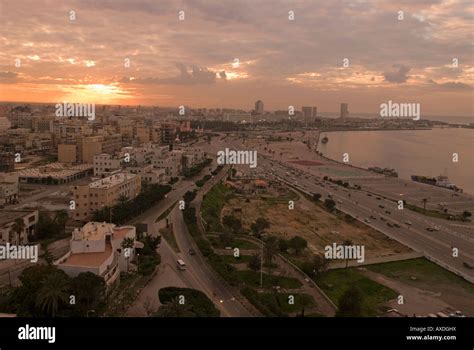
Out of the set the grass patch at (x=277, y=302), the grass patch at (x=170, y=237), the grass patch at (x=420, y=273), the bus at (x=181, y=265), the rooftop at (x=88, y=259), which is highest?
the rooftop at (x=88, y=259)

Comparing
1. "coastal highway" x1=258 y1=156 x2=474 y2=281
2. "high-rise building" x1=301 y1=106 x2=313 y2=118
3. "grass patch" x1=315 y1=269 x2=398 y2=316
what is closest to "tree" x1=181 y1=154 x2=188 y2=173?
"coastal highway" x1=258 y1=156 x2=474 y2=281

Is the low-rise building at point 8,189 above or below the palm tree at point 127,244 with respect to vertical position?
above

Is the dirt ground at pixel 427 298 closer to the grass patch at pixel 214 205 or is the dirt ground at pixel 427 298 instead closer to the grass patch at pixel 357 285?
the grass patch at pixel 357 285

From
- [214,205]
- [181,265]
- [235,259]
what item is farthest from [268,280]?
[214,205]

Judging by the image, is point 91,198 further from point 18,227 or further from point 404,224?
point 404,224

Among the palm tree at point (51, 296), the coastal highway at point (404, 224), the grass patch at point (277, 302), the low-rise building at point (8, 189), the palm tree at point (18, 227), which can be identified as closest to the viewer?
the palm tree at point (51, 296)

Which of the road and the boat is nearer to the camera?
the road

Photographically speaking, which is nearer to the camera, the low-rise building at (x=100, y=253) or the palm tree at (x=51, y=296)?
the palm tree at (x=51, y=296)

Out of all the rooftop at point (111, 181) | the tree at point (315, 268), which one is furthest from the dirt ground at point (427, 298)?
the rooftop at point (111, 181)

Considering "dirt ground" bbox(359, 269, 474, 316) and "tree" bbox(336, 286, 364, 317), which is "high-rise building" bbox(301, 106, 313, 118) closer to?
"dirt ground" bbox(359, 269, 474, 316)
